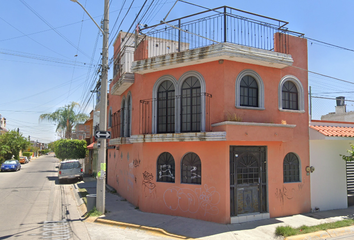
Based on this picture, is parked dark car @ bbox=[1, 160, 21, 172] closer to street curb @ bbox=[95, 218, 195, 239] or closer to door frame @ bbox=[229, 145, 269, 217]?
street curb @ bbox=[95, 218, 195, 239]

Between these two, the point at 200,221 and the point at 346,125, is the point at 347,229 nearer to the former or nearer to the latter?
the point at 200,221

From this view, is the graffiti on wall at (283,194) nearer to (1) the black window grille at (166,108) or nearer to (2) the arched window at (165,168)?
(2) the arched window at (165,168)

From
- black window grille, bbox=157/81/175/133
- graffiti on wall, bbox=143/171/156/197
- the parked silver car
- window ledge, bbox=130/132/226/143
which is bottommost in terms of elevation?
the parked silver car

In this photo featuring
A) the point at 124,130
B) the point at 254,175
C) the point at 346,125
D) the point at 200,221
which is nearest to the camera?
the point at 200,221

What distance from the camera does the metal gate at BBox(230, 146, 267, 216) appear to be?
9180 millimetres

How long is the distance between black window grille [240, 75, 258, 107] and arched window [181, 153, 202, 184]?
2.74 m

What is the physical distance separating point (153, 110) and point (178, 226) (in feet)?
15.1

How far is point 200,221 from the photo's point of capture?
8992 mm

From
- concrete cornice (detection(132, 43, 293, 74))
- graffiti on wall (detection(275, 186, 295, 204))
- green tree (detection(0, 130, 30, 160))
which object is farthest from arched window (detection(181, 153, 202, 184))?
green tree (detection(0, 130, 30, 160))

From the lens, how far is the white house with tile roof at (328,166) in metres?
10.8

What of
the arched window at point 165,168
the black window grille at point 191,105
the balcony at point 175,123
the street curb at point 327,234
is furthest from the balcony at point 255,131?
the street curb at point 327,234

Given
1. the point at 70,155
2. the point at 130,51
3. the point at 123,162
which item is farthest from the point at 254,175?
the point at 70,155

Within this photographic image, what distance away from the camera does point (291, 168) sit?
10.6 meters

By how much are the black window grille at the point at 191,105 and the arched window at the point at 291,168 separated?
3.90 metres
